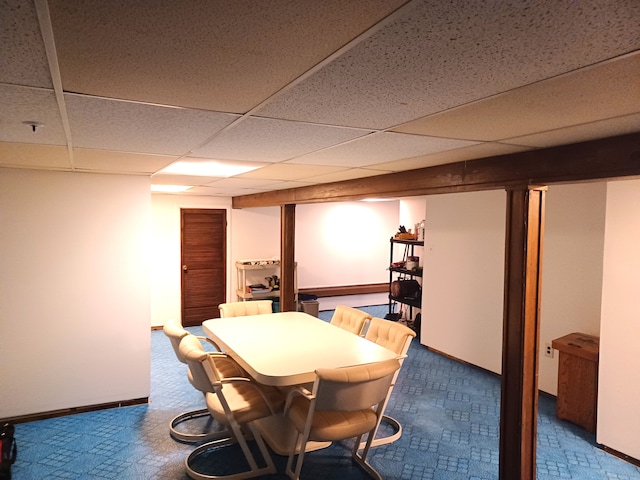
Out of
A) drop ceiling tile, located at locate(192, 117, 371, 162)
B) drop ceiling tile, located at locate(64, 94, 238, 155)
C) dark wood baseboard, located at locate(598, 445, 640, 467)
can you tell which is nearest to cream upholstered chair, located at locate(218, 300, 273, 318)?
drop ceiling tile, located at locate(192, 117, 371, 162)

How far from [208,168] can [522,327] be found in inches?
99.4

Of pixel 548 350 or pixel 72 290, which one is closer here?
pixel 72 290

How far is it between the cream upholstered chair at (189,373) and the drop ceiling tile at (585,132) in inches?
107

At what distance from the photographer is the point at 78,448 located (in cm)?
338

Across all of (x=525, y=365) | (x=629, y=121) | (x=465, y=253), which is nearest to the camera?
(x=629, y=121)

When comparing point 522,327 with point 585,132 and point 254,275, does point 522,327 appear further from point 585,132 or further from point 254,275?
point 254,275

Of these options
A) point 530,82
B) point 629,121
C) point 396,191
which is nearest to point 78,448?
point 396,191

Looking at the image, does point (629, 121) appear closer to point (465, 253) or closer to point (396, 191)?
point (396, 191)

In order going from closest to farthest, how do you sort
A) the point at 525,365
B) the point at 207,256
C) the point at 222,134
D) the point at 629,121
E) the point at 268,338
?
the point at 629,121 → the point at 222,134 → the point at 525,365 → the point at 268,338 → the point at 207,256

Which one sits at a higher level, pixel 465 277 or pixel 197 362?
pixel 465 277

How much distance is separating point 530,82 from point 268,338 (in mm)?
3044

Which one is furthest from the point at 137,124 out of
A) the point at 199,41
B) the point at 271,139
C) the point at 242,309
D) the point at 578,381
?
the point at 578,381

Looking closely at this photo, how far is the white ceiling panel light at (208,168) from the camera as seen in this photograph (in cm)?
310

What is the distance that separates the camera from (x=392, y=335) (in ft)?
12.0
